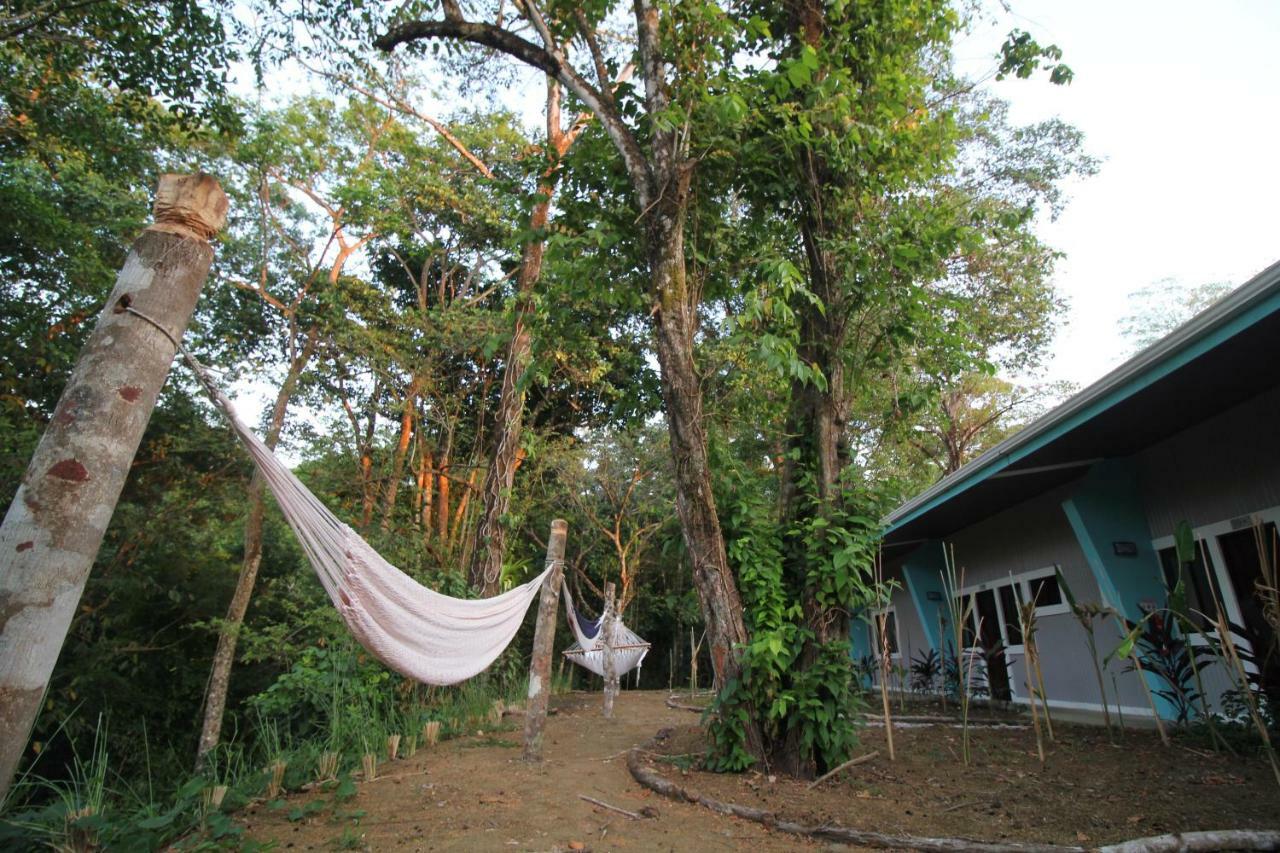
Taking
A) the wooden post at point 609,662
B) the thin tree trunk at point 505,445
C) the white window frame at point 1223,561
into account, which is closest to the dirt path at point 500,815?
the wooden post at point 609,662

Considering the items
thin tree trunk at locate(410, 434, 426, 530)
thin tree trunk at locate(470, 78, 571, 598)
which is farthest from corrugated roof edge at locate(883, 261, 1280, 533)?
thin tree trunk at locate(410, 434, 426, 530)

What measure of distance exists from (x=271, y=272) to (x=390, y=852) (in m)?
7.55

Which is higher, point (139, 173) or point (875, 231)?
point (139, 173)

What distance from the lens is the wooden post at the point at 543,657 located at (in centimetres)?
413

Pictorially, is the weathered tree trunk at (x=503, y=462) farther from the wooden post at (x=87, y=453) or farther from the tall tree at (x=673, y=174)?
the wooden post at (x=87, y=453)

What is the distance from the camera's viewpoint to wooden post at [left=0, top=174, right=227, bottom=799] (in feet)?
4.56

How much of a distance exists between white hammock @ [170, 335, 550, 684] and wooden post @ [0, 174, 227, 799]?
0.26 m

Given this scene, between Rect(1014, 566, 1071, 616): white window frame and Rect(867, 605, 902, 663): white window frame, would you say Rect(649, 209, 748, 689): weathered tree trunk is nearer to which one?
Rect(867, 605, 902, 663): white window frame

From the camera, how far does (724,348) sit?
8125 millimetres

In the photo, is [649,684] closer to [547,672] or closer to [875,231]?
[547,672]

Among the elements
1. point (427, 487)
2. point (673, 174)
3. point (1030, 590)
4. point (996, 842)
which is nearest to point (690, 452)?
point (673, 174)

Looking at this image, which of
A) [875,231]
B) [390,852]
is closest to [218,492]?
[390,852]

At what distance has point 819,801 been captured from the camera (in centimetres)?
309

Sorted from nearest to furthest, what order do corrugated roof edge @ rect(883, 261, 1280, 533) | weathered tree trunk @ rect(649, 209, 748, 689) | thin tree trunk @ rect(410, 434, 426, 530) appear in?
corrugated roof edge @ rect(883, 261, 1280, 533)
weathered tree trunk @ rect(649, 209, 748, 689)
thin tree trunk @ rect(410, 434, 426, 530)
